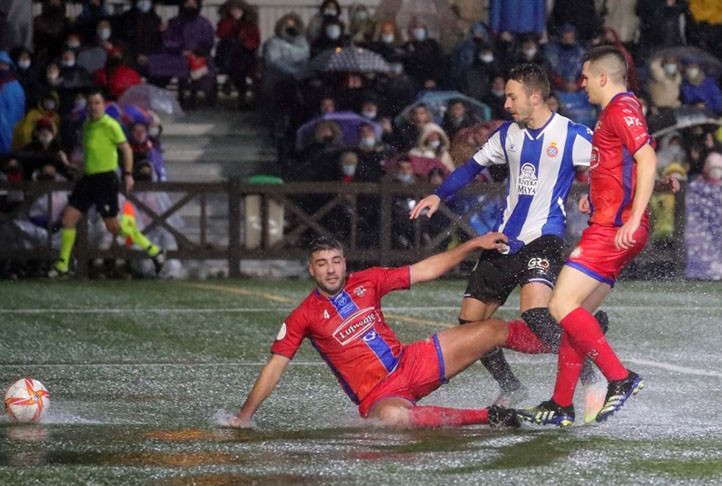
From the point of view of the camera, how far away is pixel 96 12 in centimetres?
2075

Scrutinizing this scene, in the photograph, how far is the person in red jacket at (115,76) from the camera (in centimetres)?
1967

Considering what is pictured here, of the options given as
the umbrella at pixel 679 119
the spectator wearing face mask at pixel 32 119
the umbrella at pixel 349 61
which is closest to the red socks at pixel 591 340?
the umbrella at pixel 679 119

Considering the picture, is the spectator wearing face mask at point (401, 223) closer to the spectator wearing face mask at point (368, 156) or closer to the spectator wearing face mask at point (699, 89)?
the spectator wearing face mask at point (368, 156)

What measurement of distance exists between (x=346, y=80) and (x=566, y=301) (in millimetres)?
12781

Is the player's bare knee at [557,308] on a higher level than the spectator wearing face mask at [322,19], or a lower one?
lower

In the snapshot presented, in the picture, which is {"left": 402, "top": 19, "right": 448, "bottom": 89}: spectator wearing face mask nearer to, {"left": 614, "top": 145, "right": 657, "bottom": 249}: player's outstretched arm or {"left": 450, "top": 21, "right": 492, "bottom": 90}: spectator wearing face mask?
{"left": 450, "top": 21, "right": 492, "bottom": 90}: spectator wearing face mask

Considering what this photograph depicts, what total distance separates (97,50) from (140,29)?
752mm

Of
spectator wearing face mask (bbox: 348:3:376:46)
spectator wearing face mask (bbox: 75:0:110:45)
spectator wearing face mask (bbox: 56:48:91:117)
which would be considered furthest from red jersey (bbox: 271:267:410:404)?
spectator wearing face mask (bbox: 75:0:110:45)

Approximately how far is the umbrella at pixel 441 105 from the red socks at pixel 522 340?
11.3 meters

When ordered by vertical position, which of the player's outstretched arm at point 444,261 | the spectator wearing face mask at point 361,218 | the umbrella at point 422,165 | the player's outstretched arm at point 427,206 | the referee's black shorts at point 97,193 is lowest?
the spectator wearing face mask at point 361,218

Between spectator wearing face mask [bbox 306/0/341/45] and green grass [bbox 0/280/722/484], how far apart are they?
6845mm

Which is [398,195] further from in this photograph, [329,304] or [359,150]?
[329,304]

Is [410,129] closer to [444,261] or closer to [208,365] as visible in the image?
[208,365]

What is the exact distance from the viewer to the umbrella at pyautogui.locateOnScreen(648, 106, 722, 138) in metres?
18.8
